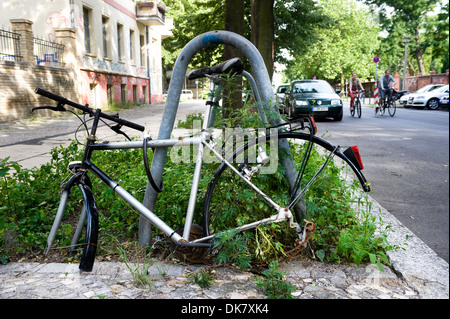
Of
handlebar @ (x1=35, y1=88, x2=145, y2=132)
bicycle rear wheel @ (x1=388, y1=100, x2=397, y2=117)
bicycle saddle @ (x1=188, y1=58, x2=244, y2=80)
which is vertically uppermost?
bicycle saddle @ (x1=188, y1=58, x2=244, y2=80)

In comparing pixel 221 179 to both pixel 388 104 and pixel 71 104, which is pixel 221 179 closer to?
pixel 71 104

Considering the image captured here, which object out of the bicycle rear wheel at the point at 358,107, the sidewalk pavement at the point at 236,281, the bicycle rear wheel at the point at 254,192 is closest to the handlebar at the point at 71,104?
the bicycle rear wheel at the point at 254,192

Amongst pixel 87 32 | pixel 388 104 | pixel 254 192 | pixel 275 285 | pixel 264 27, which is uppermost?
pixel 264 27

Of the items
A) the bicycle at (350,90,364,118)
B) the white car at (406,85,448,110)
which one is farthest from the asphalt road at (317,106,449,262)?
the white car at (406,85,448,110)

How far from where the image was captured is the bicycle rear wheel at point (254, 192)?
267 cm

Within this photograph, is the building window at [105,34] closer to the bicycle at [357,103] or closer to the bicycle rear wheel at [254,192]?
the bicycle rear wheel at [254,192]

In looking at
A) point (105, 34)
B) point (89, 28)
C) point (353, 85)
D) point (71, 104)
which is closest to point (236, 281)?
point (71, 104)

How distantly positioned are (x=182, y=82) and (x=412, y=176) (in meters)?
4.34

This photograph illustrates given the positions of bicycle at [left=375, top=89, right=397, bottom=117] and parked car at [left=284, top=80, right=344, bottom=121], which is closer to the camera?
parked car at [left=284, top=80, right=344, bottom=121]

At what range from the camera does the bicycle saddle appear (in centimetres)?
260

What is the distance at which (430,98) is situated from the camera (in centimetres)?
2366

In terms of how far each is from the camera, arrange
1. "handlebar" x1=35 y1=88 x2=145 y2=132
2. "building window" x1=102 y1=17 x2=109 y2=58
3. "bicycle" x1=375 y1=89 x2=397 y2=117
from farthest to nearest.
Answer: "bicycle" x1=375 y1=89 x2=397 y2=117 < "building window" x1=102 y1=17 x2=109 y2=58 < "handlebar" x1=35 y1=88 x2=145 y2=132

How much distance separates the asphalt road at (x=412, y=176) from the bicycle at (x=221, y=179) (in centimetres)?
93

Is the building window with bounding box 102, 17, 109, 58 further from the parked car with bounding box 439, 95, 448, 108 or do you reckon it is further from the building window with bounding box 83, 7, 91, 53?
the parked car with bounding box 439, 95, 448, 108
